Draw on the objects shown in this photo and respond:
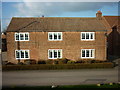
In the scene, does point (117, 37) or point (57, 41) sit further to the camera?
point (117, 37)

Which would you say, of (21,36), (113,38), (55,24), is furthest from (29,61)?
(113,38)

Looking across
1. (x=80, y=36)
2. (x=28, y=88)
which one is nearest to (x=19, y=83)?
(x=28, y=88)

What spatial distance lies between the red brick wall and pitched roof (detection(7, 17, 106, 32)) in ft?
2.46

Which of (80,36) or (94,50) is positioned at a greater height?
(80,36)

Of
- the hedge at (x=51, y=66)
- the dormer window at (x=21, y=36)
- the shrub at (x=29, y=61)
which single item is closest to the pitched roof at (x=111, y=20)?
the hedge at (x=51, y=66)

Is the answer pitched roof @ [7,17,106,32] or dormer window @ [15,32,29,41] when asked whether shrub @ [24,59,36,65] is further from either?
pitched roof @ [7,17,106,32]

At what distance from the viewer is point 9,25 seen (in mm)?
16609

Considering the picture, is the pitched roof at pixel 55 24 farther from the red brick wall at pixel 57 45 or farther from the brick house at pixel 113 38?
the brick house at pixel 113 38

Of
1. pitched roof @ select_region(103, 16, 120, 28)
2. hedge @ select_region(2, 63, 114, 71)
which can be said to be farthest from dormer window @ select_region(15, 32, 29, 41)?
pitched roof @ select_region(103, 16, 120, 28)

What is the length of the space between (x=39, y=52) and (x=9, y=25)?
6.13 m

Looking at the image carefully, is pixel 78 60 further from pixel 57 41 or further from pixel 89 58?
pixel 57 41

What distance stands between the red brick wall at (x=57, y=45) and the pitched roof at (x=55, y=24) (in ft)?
2.46

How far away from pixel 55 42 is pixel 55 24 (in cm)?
289

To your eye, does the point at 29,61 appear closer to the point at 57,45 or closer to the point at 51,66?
the point at 51,66
